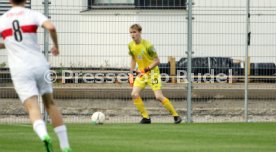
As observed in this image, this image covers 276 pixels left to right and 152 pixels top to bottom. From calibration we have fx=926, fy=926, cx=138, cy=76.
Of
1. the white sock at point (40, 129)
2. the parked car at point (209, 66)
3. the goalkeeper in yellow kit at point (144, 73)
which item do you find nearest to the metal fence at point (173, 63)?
the parked car at point (209, 66)

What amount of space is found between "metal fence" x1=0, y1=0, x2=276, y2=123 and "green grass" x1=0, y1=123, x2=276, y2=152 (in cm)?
246

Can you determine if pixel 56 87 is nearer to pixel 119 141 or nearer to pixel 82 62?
pixel 82 62

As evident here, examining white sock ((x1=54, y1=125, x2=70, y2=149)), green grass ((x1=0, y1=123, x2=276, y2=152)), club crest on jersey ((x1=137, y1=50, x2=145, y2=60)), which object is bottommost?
green grass ((x1=0, y1=123, x2=276, y2=152))

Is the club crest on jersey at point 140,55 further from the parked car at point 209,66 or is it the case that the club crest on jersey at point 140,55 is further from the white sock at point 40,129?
the white sock at point 40,129

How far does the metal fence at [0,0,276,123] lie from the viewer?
21.3 meters

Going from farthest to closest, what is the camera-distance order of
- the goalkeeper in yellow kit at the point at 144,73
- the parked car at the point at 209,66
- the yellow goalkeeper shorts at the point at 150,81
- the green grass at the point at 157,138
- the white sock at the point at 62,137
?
1. the parked car at the point at 209,66
2. the yellow goalkeeper shorts at the point at 150,81
3. the goalkeeper in yellow kit at the point at 144,73
4. the green grass at the point at 157,138
5. the white sock at the point at 62,137

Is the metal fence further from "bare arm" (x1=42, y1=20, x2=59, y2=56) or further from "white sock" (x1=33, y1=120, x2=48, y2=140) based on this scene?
"white sock" (x1=33, y1=120, x2=48, y2=140)

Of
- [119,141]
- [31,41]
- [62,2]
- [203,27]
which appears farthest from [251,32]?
[31,41]

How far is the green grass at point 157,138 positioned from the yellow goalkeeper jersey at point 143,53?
1686 millimetres

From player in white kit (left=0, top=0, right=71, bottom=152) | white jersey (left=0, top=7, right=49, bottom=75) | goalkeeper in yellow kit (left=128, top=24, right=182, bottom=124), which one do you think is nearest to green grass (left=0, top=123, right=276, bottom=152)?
goalkeeper in yellow kit (left=128, top=24, right=182, bottom=124)

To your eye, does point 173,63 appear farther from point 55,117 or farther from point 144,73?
point 55,117

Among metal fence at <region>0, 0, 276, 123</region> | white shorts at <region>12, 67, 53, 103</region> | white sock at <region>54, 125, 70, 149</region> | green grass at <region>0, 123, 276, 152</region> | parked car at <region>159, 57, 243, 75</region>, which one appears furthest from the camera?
parked car at <region>159, 57, 243, 75</region>

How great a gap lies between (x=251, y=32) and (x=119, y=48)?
312 centimetres

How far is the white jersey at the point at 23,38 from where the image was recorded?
10523 millimetres
